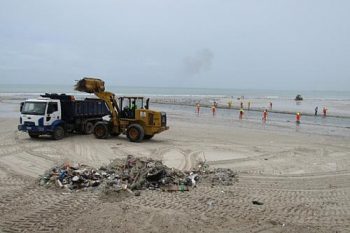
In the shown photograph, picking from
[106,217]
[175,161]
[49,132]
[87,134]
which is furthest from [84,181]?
[87,134]

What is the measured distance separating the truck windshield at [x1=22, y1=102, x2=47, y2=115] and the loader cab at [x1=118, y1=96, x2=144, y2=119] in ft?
12.7

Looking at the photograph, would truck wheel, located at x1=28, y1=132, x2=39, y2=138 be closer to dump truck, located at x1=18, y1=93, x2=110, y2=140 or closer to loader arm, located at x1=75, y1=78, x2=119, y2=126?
dump truck, located at x1=18, y1=93, x2=110, y2=140

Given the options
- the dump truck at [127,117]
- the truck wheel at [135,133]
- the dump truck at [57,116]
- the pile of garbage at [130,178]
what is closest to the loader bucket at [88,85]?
the dump truck at [127,117]

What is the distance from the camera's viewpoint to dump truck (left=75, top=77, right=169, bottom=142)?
2056 centimetres

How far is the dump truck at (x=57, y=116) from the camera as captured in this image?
65.8 ft

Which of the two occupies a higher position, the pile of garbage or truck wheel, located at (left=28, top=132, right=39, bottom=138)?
the pile of garbage

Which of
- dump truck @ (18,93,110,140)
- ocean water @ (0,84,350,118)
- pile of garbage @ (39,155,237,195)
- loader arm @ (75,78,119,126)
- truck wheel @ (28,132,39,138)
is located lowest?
ocean water @ (0,84,350,118)

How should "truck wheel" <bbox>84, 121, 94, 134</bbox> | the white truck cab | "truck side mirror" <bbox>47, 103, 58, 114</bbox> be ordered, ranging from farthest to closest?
"truck wheel" <bbox>84, 121, 94, 134</bbox> < "truck side mirror" <bbox>47, 103, 58, 114</bbox> < the white truck cab

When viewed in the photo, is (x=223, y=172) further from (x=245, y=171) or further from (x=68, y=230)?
(x=68, y=230)

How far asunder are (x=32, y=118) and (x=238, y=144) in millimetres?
10466

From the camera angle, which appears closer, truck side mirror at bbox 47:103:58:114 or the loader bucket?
truck side mirror at bbox 47:103:58:114

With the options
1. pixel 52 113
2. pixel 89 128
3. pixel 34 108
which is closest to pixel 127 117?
pixel 89 128

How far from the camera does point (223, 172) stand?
12.4 metres

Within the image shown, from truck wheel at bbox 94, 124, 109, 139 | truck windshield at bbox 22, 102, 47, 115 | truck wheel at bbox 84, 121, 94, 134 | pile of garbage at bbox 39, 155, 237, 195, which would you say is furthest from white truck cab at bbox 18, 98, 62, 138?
pile of garbage at bbox 39, 155, 237, 195
